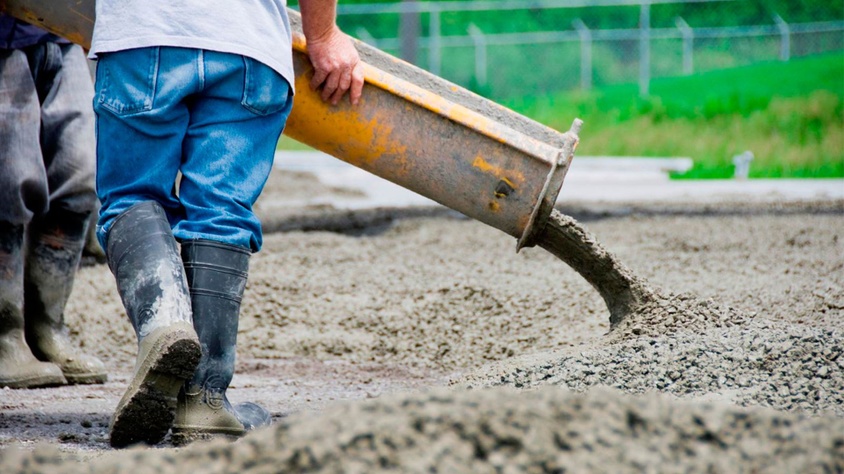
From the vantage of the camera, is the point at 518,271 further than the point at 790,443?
Yes

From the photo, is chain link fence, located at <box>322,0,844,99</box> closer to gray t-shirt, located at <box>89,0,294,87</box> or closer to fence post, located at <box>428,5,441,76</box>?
fence post, located at <box>428,5,441,76</box>

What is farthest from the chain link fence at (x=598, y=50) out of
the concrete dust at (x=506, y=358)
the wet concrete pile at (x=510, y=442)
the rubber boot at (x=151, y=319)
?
the wet concrete pile at (x=510, y=442)

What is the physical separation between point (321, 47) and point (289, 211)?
433 centimetres

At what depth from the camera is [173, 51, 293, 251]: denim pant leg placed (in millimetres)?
2336

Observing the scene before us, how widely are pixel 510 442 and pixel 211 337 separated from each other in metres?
1.04

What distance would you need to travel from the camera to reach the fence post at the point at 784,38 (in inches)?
803

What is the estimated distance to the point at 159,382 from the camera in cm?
210

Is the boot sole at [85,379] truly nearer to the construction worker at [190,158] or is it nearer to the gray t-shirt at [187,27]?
the construction worker at [190,158]

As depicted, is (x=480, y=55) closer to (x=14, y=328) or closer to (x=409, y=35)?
(x=409, y=35)

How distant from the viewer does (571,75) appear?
20.4m

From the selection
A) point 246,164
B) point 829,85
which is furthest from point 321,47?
point 829,85

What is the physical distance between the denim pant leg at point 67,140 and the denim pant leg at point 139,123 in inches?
33.7

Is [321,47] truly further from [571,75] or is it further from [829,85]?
[571,75]

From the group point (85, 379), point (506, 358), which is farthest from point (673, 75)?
point (85, 379)
